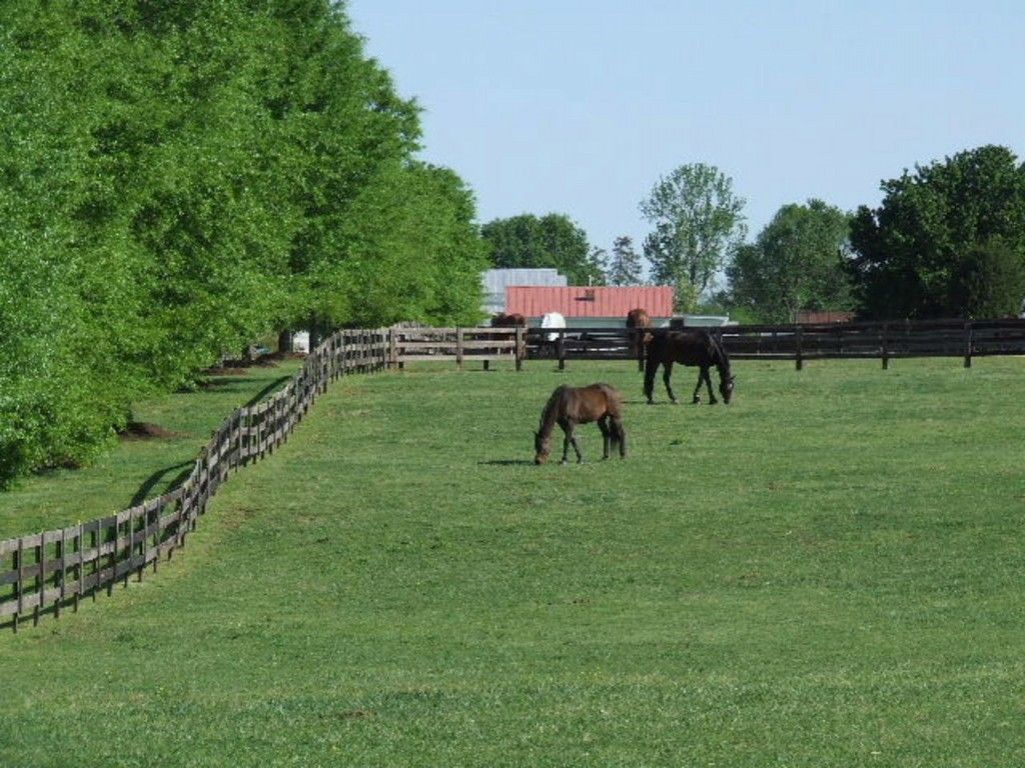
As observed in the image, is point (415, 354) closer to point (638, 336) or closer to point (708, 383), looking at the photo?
point (638, 336)

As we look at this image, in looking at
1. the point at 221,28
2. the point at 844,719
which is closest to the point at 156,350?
the point at 221,28

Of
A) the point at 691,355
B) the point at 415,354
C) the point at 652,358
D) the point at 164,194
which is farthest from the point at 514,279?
the point at 164,194

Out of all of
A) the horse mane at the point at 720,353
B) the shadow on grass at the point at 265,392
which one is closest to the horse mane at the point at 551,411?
the horse mane at the point at 720,353

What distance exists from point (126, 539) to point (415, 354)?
34339mm

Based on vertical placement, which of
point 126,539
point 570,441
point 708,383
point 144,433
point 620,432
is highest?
point 708,383

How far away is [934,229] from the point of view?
333 feet

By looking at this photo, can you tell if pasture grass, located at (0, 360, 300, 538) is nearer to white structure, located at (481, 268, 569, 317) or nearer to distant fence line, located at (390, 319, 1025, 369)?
distant fence line, located at (390, 319, 1025, 369)

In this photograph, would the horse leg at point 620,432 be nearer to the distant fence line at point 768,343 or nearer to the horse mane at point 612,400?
the horse mane at point 612,400

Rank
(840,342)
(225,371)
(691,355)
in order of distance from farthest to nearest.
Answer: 1. (225,371)
2. (840,342)
3. (691,355)

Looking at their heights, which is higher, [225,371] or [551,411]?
[551,411]

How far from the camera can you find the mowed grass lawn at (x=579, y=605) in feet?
43.6

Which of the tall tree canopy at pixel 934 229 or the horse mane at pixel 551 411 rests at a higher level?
the tall tree canopy at pixel 934 229

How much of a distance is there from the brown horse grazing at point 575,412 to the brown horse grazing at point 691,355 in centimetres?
915

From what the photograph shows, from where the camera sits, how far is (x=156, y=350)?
42750 mm
